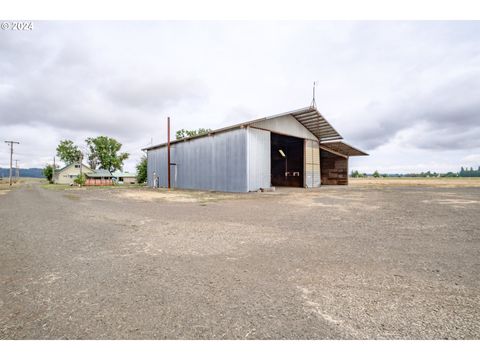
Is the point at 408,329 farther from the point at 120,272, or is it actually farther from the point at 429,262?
the point at 120,272

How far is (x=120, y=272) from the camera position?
348 centimetres

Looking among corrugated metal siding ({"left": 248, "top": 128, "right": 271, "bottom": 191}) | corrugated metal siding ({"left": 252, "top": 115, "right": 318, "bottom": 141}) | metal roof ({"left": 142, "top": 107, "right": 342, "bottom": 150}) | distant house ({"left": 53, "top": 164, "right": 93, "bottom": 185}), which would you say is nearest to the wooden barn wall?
metal roof ({"left": 142, "top": 107, "right": 342, "bottom": 150})

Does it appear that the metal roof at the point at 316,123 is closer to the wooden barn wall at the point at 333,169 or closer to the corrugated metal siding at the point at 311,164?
the corrugated metal siding at the point at 311,164

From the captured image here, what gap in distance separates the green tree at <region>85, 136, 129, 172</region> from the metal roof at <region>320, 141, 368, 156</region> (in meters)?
65.1

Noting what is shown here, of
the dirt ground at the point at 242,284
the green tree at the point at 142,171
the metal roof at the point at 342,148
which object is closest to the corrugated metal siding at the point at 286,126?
the metal roof at the point at 342,148

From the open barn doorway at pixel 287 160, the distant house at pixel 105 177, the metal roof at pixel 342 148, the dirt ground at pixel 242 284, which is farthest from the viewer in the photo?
the distant house at pixel 105 177

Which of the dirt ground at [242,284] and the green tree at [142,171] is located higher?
the green tree at [142,171]

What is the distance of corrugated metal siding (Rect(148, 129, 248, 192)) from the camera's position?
19094 mm

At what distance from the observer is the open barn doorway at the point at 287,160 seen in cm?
2675

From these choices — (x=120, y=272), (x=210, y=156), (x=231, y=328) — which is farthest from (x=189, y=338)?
(x=210, y=156)

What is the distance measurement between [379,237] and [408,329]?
365 cm

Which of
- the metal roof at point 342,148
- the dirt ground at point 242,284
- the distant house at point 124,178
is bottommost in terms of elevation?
the dirt ground at point 242,284

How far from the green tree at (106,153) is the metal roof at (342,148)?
65120 mm

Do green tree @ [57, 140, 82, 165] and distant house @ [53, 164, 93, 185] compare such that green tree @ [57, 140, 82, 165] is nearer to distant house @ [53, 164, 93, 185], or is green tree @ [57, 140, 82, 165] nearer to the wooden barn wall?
distant house @ [53, 164, 93, 185]
